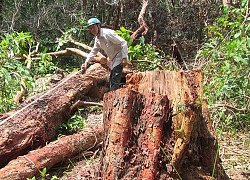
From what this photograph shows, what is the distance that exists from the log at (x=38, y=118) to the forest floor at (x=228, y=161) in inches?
19.2

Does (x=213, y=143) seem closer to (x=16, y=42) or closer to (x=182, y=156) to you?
(x=182, y=156)

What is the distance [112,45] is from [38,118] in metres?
1.64

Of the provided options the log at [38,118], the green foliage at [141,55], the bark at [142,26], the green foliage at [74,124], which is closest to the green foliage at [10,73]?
the log at [38,118]

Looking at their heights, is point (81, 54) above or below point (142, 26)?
below

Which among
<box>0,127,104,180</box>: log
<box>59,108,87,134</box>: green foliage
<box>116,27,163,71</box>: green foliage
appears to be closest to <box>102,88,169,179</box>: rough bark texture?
<box>0,127,104,180</box>: log

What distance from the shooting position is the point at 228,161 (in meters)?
3.30

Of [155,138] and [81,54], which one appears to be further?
[81,54]

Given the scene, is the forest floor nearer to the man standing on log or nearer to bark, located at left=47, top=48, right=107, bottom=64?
the man standing on log

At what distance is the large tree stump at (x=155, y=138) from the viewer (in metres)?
2.11

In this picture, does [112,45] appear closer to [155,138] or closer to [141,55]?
[141,55]

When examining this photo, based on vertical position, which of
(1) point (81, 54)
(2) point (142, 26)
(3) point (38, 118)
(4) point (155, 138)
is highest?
(2) point (142, 26)

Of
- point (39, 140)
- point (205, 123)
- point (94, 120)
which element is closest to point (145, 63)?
point (94, 120)

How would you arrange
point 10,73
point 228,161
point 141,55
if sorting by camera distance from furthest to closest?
1. point 141,55
2. point 10,73
3. point 228,161

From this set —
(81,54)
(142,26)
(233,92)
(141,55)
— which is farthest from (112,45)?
(142,26)
